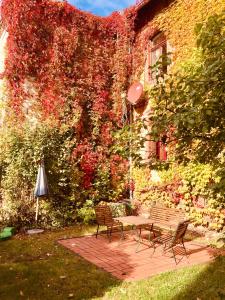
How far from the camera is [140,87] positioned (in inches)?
475

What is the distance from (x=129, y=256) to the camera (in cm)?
731

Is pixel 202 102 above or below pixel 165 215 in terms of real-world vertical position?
above

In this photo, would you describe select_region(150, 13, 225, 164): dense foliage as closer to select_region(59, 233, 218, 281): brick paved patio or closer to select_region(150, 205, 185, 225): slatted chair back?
select_region(59, 233, 218, 281): brick paved patio

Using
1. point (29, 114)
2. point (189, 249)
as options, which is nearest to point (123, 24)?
point (29, 114)

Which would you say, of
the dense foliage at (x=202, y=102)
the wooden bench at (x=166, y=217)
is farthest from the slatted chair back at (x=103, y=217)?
the dense foliage at (x=202, y=102)

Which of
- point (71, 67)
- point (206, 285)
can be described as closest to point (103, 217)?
point (206, 285)

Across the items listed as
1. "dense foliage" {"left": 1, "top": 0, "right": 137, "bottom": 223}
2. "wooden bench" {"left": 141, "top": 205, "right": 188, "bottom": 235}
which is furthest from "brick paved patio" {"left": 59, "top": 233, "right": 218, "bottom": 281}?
"dense foliage" {"left": 1, "top": 0, "right": 137, "bottom": 223}

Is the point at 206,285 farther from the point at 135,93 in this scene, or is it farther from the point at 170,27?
the point at 170,27

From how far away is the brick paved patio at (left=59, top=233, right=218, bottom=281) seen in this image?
641 cm

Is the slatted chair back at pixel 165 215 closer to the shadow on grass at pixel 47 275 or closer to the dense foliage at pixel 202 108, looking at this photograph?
the shadow on grass at pixel 47 275

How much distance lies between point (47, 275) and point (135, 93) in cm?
775

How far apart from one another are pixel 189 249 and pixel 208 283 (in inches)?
86.8

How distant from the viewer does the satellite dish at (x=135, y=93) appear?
39.6ft

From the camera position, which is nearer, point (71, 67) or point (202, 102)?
point (202, 102)
